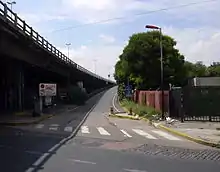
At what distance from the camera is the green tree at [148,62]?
6769 centimetres

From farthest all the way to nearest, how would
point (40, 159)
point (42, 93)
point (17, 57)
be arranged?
point (42, 93)
point (17, 57)
point (40, 159)

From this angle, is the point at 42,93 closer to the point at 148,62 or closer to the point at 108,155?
the point at 148,62

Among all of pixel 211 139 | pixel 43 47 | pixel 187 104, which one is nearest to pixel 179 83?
pixel 43 47

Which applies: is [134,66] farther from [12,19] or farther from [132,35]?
[12,19]

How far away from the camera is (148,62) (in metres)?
67.5

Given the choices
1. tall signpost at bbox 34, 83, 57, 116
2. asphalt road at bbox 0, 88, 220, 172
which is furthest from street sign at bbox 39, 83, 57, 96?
asphalt road at bbox 0, 88, 220, 172

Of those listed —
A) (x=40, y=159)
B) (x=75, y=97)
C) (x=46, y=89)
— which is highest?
(x=46, y=89)

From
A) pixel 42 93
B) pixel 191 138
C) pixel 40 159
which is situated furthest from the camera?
pixel 42 93

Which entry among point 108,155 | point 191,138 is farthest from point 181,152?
point 191,138

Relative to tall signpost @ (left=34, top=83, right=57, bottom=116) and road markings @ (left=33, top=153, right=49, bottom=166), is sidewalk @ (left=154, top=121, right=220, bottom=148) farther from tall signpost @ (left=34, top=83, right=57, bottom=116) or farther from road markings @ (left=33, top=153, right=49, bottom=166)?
tall signpost @ (left=34, top=83, right=57, bottom=116)

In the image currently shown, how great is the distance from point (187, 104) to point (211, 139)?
12.4 metres

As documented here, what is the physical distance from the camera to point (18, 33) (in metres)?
34.6

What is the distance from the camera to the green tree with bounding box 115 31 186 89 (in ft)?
222

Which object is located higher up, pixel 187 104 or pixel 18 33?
pixel 18 33
